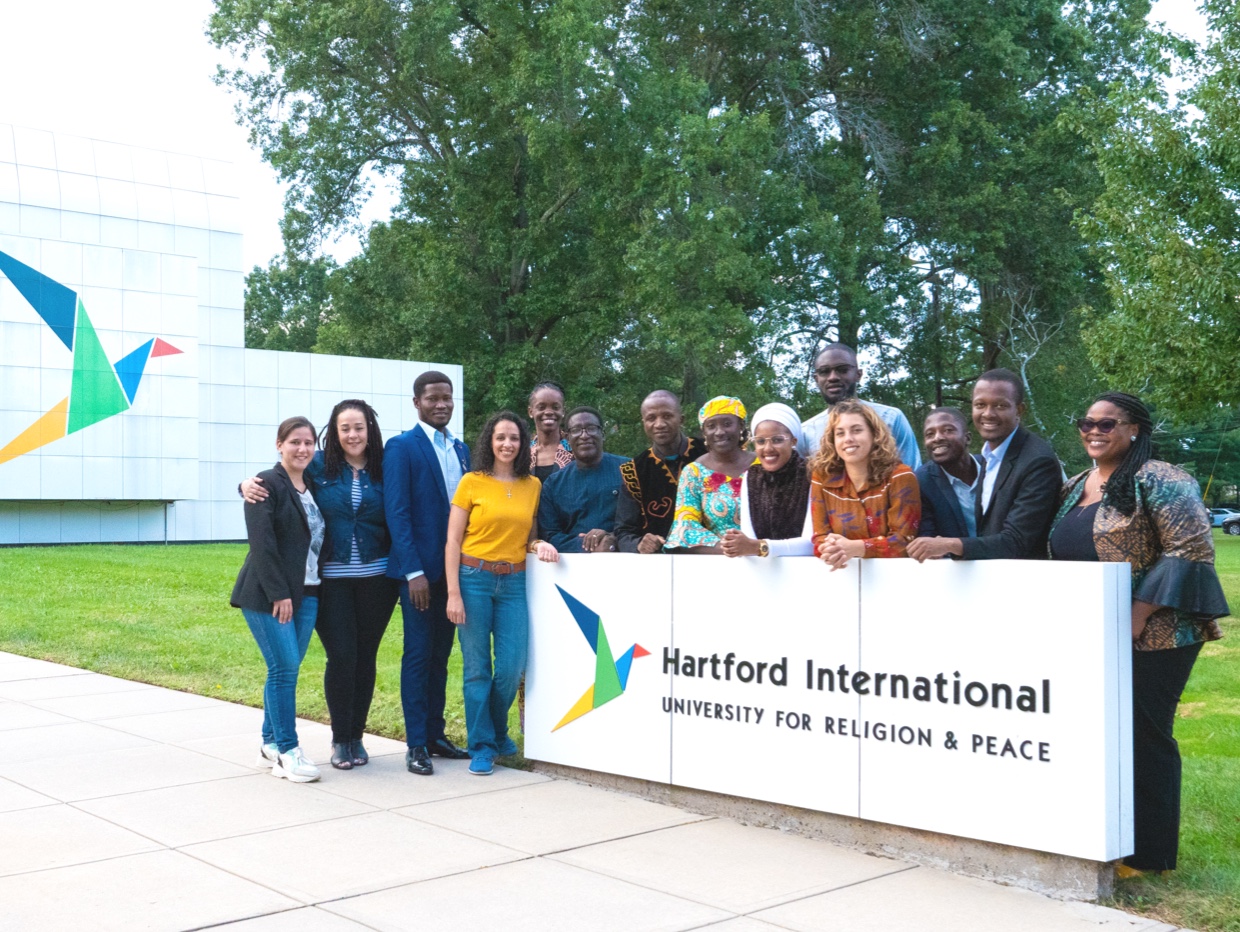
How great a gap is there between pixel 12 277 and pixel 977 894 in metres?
33.7

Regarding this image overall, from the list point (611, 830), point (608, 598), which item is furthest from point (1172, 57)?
point (611, 830)

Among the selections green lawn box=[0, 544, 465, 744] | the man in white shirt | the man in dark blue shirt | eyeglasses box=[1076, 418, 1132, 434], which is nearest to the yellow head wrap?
the man in white shirt

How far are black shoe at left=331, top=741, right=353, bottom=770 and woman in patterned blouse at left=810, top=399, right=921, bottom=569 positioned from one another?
10.1ft

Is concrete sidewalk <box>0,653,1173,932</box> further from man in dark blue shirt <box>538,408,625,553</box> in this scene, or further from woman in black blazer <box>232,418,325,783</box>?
man in dark blue shirt <box>538,408,625,553</box>

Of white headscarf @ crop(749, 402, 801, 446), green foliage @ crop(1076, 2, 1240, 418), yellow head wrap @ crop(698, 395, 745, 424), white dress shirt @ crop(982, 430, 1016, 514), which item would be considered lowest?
white dress shirt @ crop(982, 430, 1016, 514)

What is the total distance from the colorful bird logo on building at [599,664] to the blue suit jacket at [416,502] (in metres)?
0.80

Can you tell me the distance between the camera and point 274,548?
6.74m

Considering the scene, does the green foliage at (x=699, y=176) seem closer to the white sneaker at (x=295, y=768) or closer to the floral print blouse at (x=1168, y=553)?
the white sneaker at (x=295, y=768)

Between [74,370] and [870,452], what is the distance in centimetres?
3259

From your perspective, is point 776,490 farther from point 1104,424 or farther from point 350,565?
point 350,565

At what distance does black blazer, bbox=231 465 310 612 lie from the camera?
265 inches

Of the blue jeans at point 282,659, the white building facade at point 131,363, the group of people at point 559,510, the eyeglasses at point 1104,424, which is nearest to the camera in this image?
the eyeglasses at point 1104,424

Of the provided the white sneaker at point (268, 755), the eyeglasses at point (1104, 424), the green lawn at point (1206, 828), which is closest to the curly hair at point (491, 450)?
the white sneaker at point (268, 755)

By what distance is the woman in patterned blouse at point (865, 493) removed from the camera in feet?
18.1
